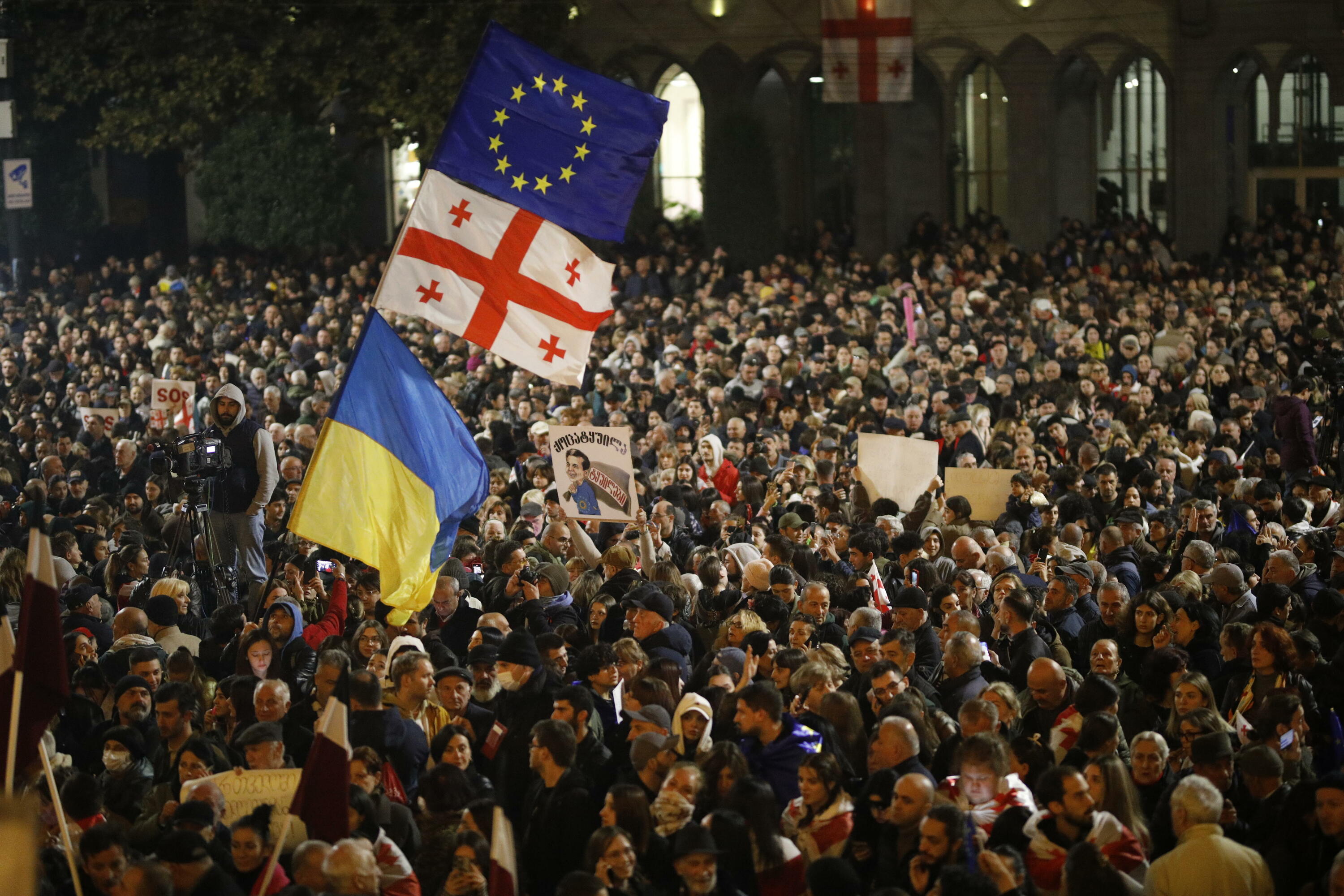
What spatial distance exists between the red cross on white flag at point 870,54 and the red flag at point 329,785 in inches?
897

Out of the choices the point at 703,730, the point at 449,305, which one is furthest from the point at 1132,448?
the point at 703,730

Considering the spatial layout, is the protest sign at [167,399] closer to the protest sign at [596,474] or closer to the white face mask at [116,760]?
the protest sign at [596,474]

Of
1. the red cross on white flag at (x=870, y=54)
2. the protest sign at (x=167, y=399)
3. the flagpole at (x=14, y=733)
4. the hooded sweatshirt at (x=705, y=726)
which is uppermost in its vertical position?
the red cross on white flag at (x=870, y=54)

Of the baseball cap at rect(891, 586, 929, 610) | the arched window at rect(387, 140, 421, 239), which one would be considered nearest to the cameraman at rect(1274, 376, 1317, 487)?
the baseball cap at rect(891, 586, 929, 610)

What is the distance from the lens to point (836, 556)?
429 inches

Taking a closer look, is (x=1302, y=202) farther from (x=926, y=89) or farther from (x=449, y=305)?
(x=449, y=305)

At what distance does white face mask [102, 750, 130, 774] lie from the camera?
283 inches

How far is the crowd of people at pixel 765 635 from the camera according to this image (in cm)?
581

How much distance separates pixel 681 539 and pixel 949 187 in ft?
70.6

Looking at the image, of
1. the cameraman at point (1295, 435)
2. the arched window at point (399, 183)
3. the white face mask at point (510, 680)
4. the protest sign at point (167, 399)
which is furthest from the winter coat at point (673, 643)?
the arched window at point (399, 183)

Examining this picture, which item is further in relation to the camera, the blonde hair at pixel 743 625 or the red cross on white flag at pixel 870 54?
the red cross on white flag at pixel 870 54

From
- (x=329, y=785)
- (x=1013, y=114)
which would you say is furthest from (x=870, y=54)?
(x=329, y=785)

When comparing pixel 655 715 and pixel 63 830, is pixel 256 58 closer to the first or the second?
pixel 655 715

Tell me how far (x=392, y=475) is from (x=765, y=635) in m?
2.07
